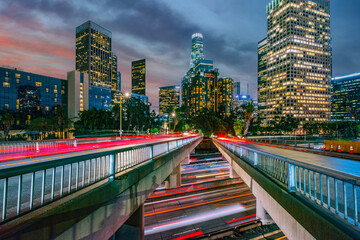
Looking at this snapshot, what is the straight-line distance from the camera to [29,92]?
86.4 metres

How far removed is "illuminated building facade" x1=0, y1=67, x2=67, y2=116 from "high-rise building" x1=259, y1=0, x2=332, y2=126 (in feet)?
556

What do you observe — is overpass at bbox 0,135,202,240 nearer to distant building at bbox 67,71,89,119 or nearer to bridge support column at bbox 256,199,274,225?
bridge support column at bbox 256,199,274,225

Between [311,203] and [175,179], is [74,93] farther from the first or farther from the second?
[311,203]

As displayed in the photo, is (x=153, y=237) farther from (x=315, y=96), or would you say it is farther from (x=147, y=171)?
(x=315, y=96)

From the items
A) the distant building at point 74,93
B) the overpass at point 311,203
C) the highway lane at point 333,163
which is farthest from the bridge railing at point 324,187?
the distant building at point 74,93

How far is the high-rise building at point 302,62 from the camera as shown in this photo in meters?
164

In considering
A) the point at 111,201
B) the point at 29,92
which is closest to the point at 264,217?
the point at 111,201

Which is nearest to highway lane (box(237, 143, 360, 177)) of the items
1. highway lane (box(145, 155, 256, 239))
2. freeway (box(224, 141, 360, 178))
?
freeway (box(224, 141, 360, 178))

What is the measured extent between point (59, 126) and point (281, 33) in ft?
651

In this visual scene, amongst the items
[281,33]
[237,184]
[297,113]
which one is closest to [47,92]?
[237,184]

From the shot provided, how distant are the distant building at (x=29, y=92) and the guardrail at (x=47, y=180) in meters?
100

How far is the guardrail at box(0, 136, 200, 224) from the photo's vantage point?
132 inches

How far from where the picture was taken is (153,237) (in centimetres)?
1781

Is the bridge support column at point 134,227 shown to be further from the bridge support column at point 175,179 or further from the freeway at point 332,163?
the bridge support column at point 175,179
